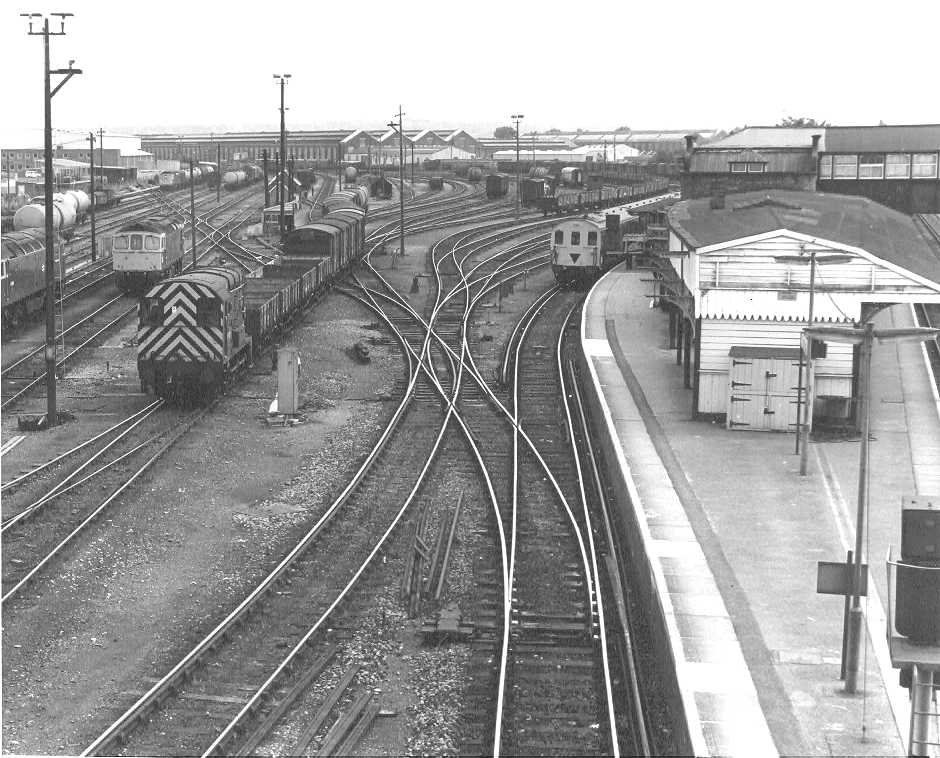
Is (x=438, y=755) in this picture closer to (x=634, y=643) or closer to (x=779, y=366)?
(x=634, y=643)

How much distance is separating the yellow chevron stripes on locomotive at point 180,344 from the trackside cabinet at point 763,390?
1092 centimetres

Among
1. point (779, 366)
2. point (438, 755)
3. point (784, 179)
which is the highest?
point (784, 179)

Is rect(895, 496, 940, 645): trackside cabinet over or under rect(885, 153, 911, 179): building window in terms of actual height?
under

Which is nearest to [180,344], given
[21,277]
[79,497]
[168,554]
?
[79,497]

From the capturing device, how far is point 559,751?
12.6 metres

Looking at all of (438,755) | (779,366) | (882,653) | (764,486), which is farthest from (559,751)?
(779,366)

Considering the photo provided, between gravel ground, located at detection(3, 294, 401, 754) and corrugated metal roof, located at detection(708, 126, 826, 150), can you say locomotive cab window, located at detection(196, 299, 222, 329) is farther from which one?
corrugated metal roof, located at detection(708, 126, 826, 150)

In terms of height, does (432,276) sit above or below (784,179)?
below

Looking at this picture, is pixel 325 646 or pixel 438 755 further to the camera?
pixel 325 646

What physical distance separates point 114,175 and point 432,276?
72.5m

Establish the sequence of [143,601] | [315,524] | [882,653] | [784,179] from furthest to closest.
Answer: [784,179] < [315,524] < [143,601] < [882,653]

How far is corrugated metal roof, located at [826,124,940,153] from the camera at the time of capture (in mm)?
44719

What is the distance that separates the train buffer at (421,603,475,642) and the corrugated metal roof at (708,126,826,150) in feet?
119

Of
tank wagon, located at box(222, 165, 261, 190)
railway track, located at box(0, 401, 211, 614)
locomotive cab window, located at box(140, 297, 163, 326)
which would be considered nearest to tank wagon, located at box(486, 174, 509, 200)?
tank wagon, located at box(222, 165, 261, 190)
